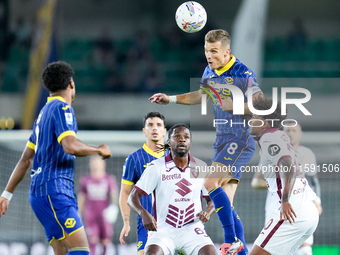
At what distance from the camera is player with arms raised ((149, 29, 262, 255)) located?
6.96 metres

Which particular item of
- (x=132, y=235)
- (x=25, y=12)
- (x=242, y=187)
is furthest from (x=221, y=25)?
(x=132, y=235)

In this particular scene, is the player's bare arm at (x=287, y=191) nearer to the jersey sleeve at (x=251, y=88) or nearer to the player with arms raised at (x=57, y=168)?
the jersey sleeve at (x=251, y=88)

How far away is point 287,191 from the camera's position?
20.5 feet

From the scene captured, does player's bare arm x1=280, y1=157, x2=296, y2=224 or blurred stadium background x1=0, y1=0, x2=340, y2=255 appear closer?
player's bare arm x1=280, y1=157, x2=296, y2=224

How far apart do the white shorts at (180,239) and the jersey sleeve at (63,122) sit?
1401 millimetres

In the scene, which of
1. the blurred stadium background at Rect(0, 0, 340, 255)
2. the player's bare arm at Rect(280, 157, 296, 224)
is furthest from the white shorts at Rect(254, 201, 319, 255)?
the blurred stadium background at Rect(0, 0, 340, 255)

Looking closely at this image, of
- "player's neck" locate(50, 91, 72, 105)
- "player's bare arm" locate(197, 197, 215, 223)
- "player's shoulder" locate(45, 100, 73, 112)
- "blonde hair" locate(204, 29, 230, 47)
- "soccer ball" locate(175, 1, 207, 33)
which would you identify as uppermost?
"soccer ball" locate(175, 1, 207, 33)

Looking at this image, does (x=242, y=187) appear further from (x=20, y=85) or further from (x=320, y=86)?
(x=20, y=85)

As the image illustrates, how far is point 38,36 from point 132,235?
24.3ft

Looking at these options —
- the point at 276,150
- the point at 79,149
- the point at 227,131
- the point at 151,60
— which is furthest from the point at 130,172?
the point at 151,60

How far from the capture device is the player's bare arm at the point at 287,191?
621 cm

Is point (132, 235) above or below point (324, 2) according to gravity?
below

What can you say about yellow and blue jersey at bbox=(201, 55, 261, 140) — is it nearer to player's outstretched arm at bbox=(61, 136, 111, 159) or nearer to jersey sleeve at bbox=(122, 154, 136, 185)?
jersey sleeve at bbox=(122, 154, 136, 185)

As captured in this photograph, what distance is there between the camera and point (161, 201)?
6.82m
